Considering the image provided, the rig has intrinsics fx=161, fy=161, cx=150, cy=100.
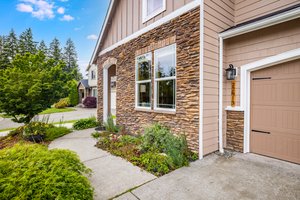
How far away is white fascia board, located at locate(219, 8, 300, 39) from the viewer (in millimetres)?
3283

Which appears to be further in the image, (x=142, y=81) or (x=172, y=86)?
(x=142, y=81)

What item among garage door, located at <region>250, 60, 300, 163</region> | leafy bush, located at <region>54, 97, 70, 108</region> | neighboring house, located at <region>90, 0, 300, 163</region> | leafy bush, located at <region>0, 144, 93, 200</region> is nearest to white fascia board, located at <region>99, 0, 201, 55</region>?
neighboring house, located at <region>90, 0, 300, 163</region>

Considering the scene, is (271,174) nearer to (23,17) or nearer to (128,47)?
(128,47)

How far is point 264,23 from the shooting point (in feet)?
12.1

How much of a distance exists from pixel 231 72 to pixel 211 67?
25.6 inches

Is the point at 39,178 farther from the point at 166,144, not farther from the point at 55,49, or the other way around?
the point at 55,49

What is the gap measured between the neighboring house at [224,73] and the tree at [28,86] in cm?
414

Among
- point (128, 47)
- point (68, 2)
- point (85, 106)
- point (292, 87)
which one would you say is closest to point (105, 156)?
point (128, 47)

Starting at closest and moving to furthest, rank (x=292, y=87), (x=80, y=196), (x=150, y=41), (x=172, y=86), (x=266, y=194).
→ (x=80, y=196) → (x=266, y=194) → (x=292, y=87) → (x=172, y=86) → (x=150, y=41)

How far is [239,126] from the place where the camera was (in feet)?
14.5

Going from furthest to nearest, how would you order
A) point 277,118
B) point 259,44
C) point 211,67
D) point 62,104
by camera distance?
point 62,104, point 211,67, point 259,44, point 277,118

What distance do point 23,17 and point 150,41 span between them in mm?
23047

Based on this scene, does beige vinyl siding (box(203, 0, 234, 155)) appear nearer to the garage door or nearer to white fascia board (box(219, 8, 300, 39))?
white fascia board (box(219, 8, 300, 39))

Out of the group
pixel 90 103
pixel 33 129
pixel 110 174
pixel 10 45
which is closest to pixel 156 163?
pixel 110 174
